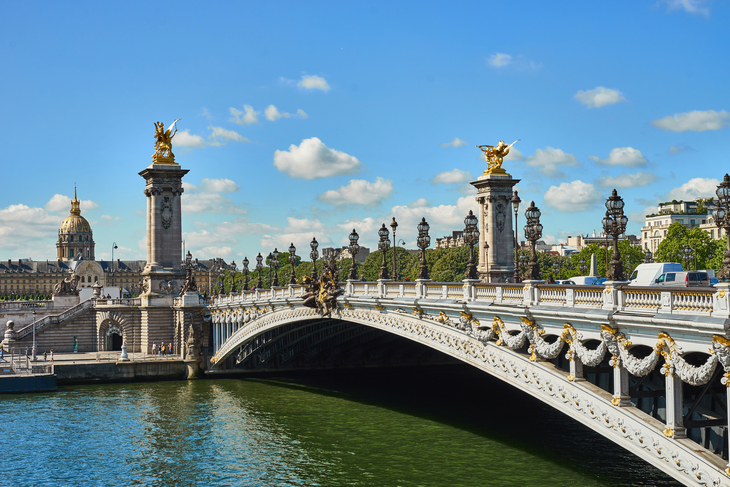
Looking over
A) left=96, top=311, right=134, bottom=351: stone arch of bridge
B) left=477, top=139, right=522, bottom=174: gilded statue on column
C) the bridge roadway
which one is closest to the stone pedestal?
left=477, top=139, right=522, bottom=174: gilded statue on column

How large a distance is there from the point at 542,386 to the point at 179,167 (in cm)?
5458

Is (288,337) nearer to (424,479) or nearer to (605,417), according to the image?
(424,479)

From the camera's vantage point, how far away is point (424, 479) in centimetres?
2892

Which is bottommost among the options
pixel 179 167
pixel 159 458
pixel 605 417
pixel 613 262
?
pixel 159 458

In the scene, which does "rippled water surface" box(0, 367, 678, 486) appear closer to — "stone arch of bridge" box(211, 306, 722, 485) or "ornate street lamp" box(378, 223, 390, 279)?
"stone arch of bridge" box(211, 306, 722, 485)

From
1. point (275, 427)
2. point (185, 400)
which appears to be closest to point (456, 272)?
point (185, 400)

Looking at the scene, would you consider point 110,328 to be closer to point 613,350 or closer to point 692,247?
point 692,247

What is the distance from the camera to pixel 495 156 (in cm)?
6162

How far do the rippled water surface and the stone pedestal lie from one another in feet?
38.7

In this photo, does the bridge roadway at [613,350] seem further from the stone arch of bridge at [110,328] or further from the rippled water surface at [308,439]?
the stone arch of bridge at [110,328]

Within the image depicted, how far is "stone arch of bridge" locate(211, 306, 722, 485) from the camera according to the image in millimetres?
18781

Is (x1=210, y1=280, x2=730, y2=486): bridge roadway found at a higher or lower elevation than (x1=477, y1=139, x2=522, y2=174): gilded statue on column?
lower

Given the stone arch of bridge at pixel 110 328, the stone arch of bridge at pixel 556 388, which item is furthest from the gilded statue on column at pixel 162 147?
the stone arch of bridge at pixel 556 388

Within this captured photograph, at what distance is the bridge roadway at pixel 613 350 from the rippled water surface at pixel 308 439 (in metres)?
4.43
